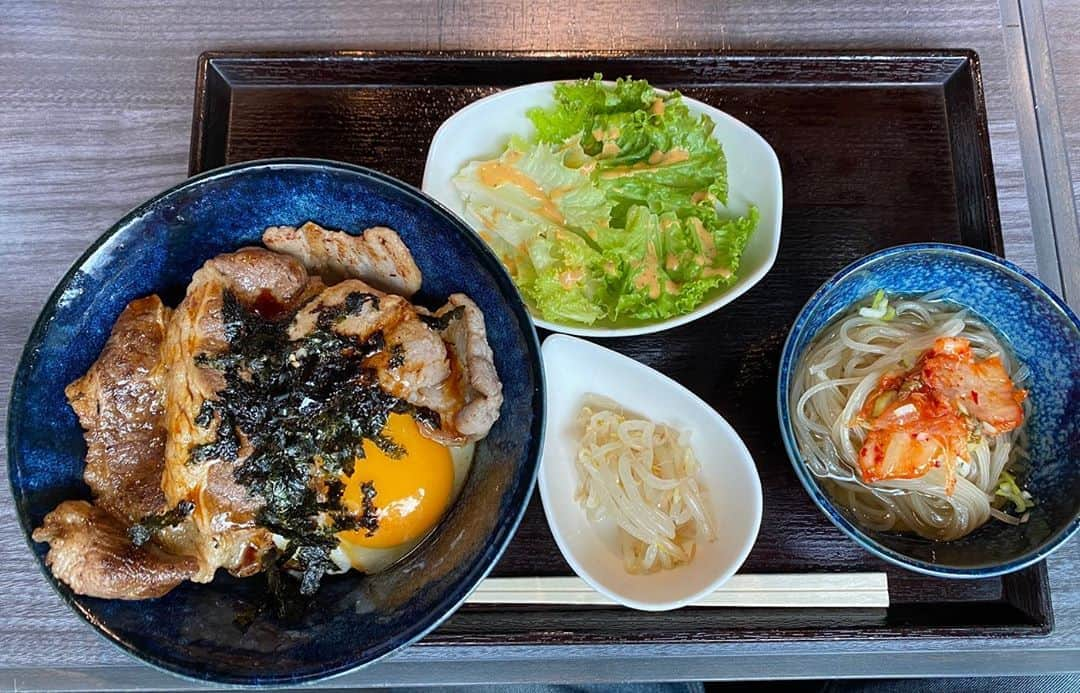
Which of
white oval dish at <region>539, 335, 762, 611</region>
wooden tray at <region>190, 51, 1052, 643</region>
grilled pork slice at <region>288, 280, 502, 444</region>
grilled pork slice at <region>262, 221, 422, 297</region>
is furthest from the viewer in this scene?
wooden tray at <region>190, 51, 1052, 643</region>

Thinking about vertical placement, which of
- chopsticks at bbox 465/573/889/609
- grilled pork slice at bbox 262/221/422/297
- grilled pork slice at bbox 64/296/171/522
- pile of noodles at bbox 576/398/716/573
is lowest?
chopsticks at bbox 465/573/889/609

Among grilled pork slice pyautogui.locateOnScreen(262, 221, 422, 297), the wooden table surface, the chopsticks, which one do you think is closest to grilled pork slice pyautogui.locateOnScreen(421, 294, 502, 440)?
grilled pork slice pyautogui.locateOnScreen(262, 221, 422, 297)

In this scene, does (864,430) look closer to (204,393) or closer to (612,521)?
(612,521)

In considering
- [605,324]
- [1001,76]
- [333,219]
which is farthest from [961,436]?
[333,219]

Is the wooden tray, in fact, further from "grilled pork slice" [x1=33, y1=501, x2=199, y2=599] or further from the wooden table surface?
"grilled pork slice" [x1=33, y1=501, x2=199, y2=599]

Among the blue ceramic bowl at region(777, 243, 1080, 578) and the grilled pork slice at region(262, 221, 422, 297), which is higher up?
the grilled pork slice at region(262, 221, 422, 297)

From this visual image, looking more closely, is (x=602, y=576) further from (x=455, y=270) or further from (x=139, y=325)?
(x=139, y=325)

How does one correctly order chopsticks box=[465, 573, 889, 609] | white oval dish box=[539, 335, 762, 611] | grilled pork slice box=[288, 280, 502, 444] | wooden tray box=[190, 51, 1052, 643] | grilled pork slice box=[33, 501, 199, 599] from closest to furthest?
grilled pork slice box=[33, 501, 199, 599] → grilled pork slice box=[288, 280, 502, 444] → white oval dish box=[539, 335, 762, 611] → chopsticks box=[465, 573, 889, 609] → wooden tray box=[190, 51, 1052, 643]
